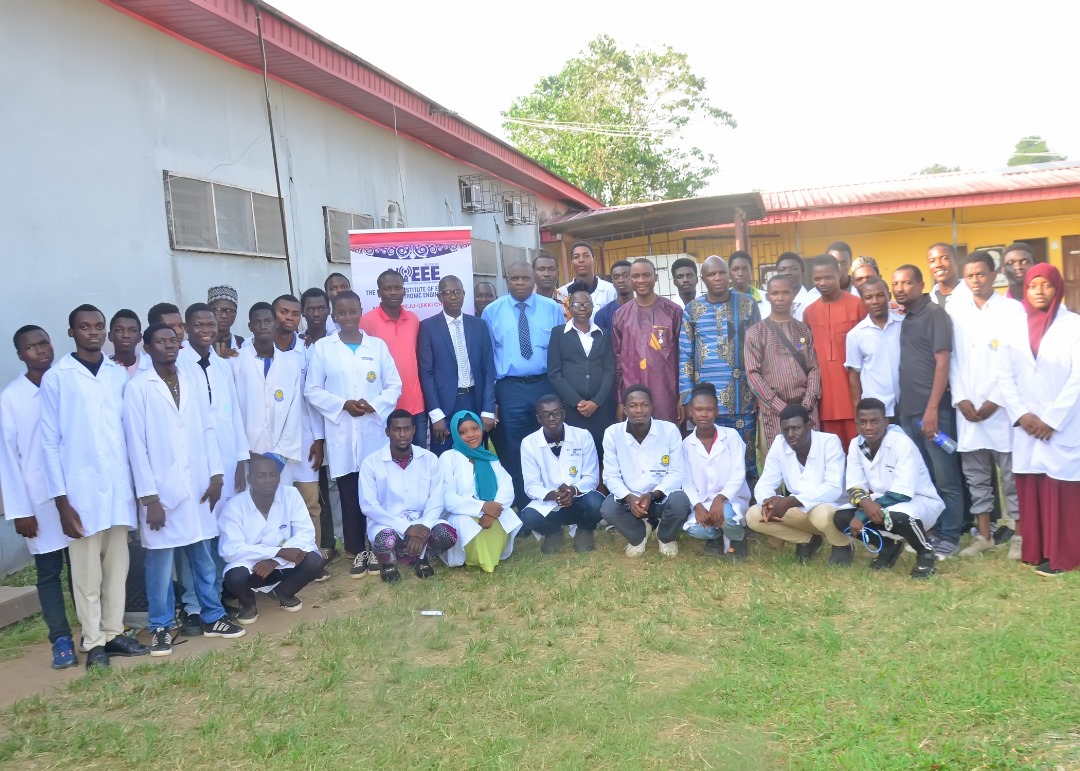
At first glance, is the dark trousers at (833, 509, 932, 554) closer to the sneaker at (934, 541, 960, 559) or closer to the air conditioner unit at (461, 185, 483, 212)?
the sneaker at (934, 541, 960, 559)

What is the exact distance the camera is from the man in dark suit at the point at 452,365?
21.4 feet

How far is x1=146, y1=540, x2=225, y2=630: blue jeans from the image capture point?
468 cm

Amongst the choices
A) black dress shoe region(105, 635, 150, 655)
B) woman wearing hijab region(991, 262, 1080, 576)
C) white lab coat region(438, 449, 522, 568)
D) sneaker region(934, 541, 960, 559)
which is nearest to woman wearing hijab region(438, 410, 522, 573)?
white lab coat region(438, 449, 522, 568)

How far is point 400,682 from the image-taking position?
4.02 m

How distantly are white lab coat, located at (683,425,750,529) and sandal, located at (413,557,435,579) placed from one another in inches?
68.7

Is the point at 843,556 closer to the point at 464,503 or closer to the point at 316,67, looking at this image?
the point at 464,503

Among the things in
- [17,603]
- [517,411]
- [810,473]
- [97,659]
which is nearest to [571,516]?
[517,411]

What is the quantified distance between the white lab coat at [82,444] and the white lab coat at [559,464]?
110 inches

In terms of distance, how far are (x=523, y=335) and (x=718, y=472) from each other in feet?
6.08

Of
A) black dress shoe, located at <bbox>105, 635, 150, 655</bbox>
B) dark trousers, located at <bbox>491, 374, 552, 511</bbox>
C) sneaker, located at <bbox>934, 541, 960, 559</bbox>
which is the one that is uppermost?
dark trousers, located at <bbox>491, 374, 552, 511</bbox>

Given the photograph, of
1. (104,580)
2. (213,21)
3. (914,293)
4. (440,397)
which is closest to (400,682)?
(104,580)

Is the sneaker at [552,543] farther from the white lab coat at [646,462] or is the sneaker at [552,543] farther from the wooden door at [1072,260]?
the wooden door at [1072,260]

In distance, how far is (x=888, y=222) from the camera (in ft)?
58.0

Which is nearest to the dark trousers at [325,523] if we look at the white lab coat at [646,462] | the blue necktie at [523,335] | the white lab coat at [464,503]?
the white lab coat at [464,503]
